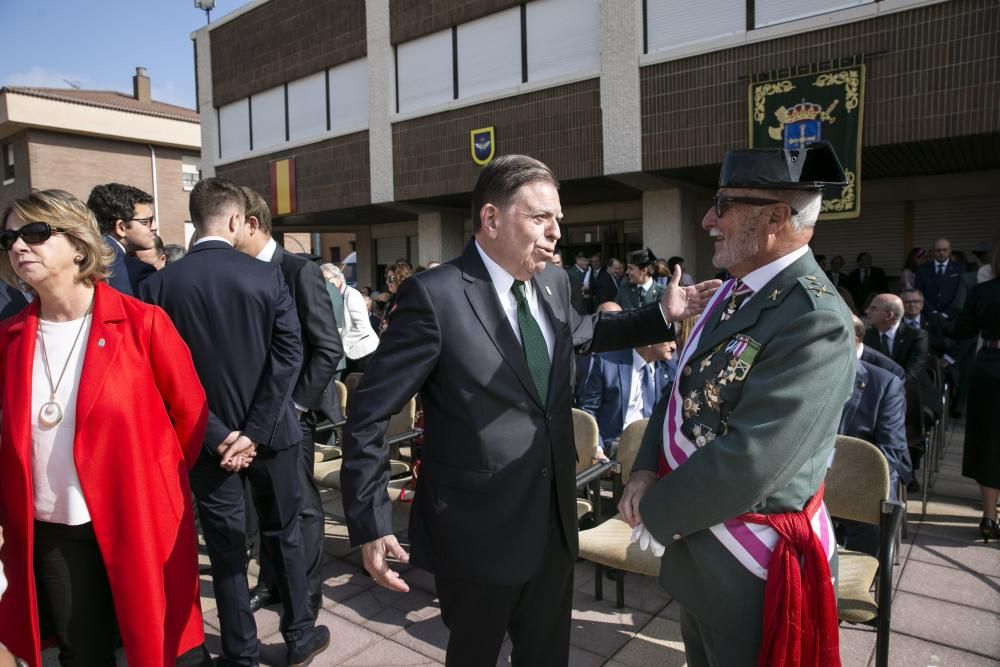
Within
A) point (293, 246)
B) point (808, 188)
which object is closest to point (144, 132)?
point (293, 246)

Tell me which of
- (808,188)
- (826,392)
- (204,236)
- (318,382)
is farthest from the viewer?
(318,382)

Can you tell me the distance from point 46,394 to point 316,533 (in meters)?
1.40

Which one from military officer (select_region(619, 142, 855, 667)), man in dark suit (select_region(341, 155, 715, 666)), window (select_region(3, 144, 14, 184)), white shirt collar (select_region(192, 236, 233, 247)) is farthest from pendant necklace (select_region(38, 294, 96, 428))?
window (select_region(3, 144, 14, 184))

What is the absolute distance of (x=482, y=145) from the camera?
12.5 m

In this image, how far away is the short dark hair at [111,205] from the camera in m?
3.24

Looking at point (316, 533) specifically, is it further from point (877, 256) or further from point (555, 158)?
point (877, 256)

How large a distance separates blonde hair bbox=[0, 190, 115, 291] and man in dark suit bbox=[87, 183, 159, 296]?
3.61 ft

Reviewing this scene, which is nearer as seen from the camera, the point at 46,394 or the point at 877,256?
the point at 46,394

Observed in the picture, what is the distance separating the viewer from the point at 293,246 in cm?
2673

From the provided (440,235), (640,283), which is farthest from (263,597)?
(440,235)

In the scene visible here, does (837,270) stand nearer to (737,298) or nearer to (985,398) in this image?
(985,398)

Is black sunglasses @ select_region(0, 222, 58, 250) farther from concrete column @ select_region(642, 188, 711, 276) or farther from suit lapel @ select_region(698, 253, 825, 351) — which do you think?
concrete column @ select_region(642, 188, 711, 276)

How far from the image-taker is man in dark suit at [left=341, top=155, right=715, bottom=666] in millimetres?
1744

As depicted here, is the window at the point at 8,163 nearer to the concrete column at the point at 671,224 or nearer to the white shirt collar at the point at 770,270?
the concrete column at the point at 671,224
